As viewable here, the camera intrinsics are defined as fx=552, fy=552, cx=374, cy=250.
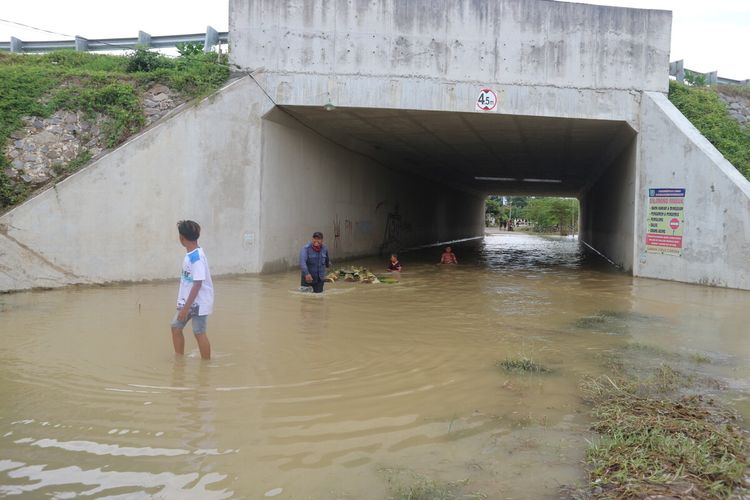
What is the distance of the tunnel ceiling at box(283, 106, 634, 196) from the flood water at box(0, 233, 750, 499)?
642cm

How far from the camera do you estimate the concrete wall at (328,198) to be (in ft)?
46.7

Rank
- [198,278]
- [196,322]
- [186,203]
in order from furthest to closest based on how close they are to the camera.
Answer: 1. [186,203]
2. [196,322]
3. [198,278]

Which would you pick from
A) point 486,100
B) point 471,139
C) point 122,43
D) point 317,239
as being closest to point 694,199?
point 486,100

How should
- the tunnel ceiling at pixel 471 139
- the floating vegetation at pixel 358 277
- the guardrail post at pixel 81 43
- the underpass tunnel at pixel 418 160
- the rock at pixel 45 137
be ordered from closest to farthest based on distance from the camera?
the rock at pixel 45 137
the floating vegetation at pixel 358 277
the underpass tunnel at pixel 418 160
the tunnel ceiling at pixel 471 139
the guardrail post at pixel 81 43

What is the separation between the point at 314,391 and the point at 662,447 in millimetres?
2783

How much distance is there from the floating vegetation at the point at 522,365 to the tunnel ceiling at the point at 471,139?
31.6 feet

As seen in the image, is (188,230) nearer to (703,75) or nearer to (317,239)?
(317,239)

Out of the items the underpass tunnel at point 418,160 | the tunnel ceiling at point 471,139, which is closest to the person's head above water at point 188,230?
the underpass tunnel at point 418,160

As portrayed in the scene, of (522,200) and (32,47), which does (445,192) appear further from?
(522,200)

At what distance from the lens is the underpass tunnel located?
582 inches

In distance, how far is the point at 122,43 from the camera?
54.0 ft

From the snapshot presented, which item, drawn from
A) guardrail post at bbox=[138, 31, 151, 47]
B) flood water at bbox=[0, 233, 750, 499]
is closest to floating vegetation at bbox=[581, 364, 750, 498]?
flood water at bbox=[0, 233, 750, 499]

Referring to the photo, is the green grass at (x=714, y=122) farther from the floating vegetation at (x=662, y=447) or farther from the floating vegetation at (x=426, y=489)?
the floating vegetation at (x=426, y=489)

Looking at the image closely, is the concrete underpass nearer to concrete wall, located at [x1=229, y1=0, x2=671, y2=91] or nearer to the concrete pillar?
concrete wall, located at [x1=229, y1=0, x2=671, y2=91]
